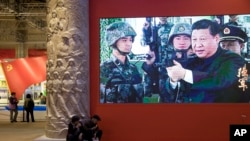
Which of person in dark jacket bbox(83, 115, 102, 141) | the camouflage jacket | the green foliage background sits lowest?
person in dark jacket bbox(83, 115, 102, 141)

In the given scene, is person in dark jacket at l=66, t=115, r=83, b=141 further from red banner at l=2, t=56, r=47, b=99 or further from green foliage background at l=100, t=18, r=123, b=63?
red banner at l=2, t=56, r=47, b=99

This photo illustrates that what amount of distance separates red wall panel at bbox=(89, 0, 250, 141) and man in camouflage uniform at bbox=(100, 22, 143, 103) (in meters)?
0.14

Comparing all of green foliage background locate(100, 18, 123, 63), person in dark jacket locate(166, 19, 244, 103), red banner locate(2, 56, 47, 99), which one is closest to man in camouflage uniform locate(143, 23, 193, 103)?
person in dark jacket locate(166, 19, 244, 103)

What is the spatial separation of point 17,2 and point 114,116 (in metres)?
16.1

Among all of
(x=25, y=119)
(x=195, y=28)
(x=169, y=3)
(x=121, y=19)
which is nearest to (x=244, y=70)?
(x=195, y=28)

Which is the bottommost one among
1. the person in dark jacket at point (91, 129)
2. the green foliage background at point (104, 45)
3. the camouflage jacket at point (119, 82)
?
the person in dark jacket at point (91, 129)

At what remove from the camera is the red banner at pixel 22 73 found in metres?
15.2

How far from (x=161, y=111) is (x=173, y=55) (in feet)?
3.47

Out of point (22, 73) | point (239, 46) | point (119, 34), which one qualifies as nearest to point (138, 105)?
point (119, 34)

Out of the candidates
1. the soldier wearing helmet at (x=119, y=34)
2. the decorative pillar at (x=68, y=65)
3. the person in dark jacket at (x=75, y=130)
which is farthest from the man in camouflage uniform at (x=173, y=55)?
the person in dark jacket at (x=75, y=130)

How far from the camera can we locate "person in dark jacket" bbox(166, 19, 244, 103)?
7809mm

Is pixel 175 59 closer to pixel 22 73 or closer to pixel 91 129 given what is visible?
pixel 91 129

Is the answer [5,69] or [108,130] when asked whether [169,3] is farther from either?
[5,69]

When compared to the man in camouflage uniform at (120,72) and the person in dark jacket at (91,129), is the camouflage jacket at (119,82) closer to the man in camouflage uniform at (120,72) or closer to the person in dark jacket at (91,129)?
the man in camouflage uniform at (120,72)
